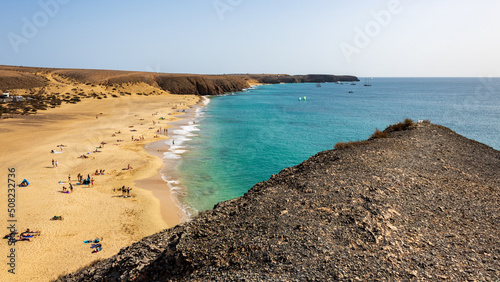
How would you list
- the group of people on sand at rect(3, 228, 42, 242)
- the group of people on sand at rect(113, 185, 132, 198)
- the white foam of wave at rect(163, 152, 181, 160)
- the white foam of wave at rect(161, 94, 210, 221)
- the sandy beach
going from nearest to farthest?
the sandy beach → the group of people on sand at rect(3, 228, 42, 242) → the white foam of wave at rect(161, 94, 210, 221) → the group of people on sand at rect(113, 185, 132, 198) → the white foam of wave at rect(163, 152, 181, 160)

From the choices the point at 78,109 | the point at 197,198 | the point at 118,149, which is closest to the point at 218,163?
the point at 197,198

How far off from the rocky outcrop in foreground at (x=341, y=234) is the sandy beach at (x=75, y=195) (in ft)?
17.7

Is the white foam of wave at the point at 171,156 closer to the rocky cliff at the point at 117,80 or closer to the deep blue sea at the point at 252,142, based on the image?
the deep blue sea at the point at 252,142

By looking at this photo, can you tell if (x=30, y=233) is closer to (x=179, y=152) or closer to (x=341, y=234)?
(x=341, y=234)

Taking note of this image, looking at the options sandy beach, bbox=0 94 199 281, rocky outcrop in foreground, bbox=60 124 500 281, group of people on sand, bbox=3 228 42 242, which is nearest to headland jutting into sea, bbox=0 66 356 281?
sandy beach, bbox=0 94 199 281

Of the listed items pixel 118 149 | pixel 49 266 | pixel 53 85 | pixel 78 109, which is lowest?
pixel 49 266

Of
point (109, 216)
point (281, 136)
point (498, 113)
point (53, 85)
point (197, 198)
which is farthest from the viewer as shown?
point (53, 85)

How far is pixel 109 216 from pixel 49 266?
18.0ft

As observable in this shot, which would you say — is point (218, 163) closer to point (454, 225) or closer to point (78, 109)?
point (454, 225)

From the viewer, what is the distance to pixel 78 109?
66.1 meters

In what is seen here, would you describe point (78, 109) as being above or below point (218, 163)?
above

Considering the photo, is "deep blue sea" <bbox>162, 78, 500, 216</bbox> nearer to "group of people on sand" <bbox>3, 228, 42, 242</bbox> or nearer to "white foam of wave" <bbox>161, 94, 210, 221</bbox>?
"white foam of wave" <bbox>161, 94, 210, 221</bbox>

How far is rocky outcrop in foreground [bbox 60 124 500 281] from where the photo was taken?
28.3ft

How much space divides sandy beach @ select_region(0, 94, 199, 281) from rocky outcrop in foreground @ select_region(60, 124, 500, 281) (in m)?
5.38
